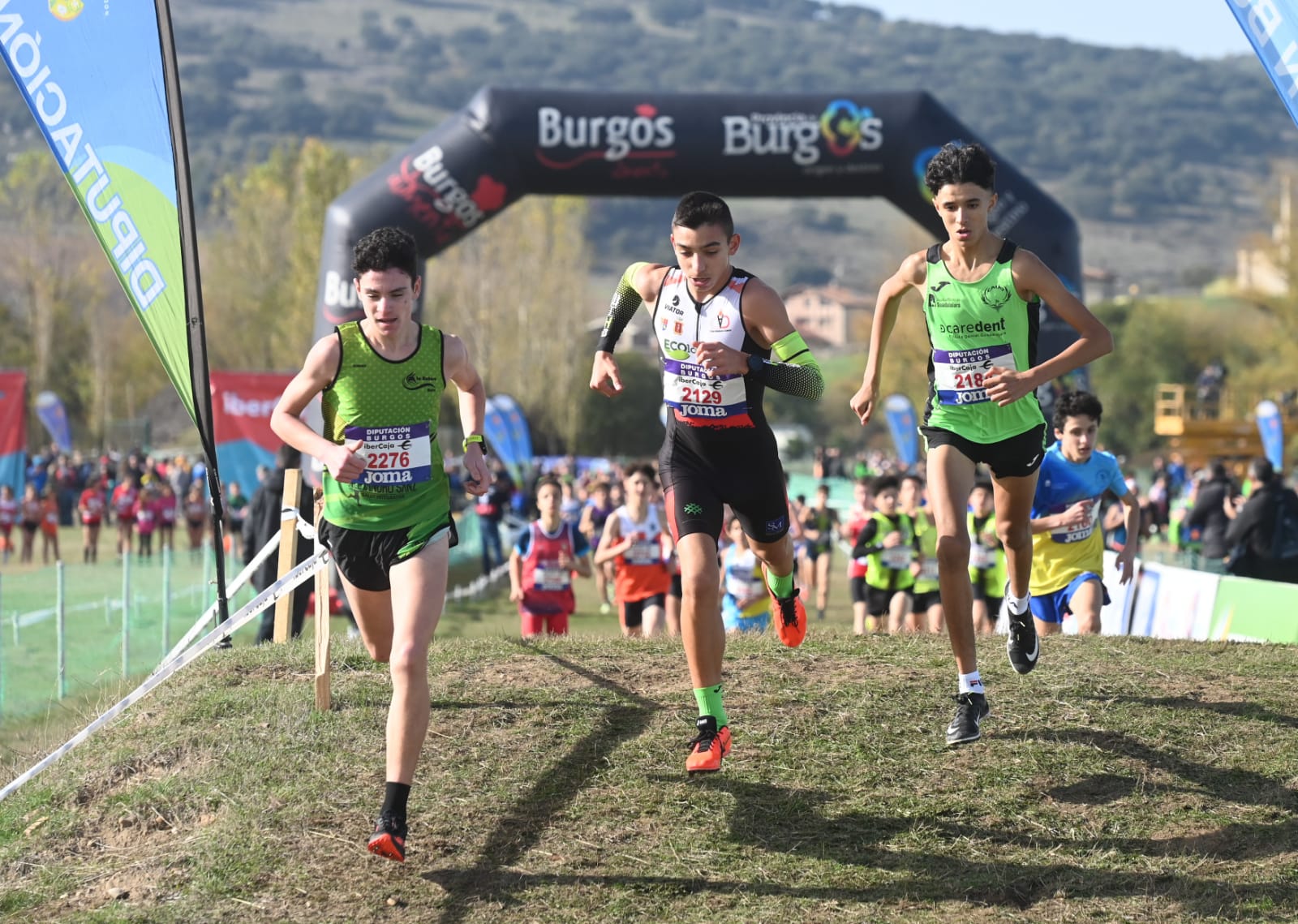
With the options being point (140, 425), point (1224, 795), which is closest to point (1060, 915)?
point (1224, 795)

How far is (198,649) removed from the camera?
6.19 m

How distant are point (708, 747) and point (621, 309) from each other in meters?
1.87

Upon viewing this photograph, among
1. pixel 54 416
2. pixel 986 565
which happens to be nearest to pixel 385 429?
pixel 986 565

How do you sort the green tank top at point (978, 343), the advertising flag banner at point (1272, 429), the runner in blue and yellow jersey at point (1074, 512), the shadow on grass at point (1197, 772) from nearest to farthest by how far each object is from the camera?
1. the shadow on grass at point (1197, 772)
2. the green tank top at point (978, 343)
3. the runner in blue and yellow jersey at point (1074, 512)
4. the advertising flag banner at point (1272, 429)

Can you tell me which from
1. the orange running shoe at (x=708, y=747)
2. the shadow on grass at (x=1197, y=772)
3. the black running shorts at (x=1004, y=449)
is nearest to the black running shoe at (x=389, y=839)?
the orange running shoe at (x=708, y=747)

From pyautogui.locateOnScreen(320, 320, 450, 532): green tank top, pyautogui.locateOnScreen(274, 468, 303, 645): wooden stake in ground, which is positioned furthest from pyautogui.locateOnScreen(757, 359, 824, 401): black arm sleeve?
pyautogui.locateOnScreen(274, 468, 303, 645): wooden stake in ground

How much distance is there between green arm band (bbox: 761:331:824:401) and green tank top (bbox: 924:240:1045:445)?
0.63 meters

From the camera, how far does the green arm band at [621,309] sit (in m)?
6.14

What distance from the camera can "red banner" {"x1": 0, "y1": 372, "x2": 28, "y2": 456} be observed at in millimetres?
20312

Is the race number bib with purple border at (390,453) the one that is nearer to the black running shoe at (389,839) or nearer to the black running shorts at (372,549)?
the black running shorts at (372,549)

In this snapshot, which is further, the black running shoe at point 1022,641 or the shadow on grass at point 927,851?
the black running shoe at point 1022,641

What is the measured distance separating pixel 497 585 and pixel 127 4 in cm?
1663

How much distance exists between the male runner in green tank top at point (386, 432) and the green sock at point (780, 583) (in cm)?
163

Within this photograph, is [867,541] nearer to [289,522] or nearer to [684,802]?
[289,522]
